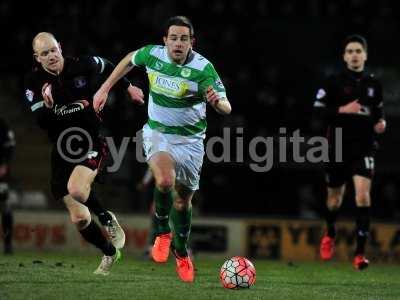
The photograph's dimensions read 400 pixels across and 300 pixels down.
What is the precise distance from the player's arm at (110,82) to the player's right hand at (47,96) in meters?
0.44

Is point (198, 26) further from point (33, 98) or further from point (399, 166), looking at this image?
point (33, 98)

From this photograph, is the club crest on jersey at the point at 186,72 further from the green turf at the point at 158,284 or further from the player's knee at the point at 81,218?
the green turf at the point at 158,284

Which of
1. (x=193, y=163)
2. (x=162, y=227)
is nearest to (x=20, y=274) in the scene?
(x=162, y=227)

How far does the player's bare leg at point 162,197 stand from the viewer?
28.1 feet

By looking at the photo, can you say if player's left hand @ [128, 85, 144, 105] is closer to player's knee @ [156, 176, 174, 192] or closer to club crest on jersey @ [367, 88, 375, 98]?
player's knee @ [156, 176, 174, 192]

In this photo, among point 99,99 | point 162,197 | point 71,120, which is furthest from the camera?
point 71,120

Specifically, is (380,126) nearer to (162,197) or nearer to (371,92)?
(371,92)

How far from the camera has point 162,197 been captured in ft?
29.2

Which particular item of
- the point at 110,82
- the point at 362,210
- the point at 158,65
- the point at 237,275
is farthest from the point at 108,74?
the point at 362,210

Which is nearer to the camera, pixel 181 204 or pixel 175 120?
pixel 175 120

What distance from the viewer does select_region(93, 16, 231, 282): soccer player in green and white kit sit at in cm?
852

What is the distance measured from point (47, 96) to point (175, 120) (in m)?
1.25

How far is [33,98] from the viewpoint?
8836 mm

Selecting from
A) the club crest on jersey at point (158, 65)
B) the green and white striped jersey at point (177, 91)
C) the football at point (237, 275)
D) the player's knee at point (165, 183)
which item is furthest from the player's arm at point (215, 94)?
the football at point (237, 275)
